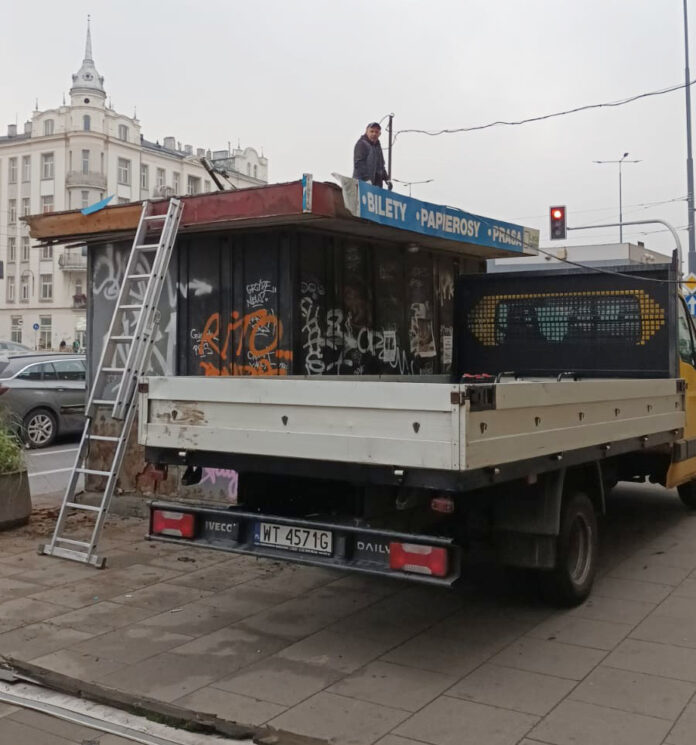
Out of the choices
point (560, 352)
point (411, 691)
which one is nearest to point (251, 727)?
point (411, 691)

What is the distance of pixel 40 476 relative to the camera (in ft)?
Answer: 37.1

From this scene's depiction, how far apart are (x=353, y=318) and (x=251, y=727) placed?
5319 mm

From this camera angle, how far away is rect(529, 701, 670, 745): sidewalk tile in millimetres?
3820

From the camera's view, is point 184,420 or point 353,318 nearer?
point 184,420

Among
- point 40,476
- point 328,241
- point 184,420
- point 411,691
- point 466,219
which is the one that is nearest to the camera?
point 411,691

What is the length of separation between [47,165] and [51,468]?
63.8 meters

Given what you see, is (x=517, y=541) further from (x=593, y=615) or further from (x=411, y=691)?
(x=411, y=691)

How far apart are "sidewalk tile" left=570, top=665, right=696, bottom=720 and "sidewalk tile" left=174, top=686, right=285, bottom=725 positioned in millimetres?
1604

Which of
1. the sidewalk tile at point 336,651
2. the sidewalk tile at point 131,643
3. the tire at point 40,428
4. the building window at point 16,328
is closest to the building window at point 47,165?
the building window at point 16,328

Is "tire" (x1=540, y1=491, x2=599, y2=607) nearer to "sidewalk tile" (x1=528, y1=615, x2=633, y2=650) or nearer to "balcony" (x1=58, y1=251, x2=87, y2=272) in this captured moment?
"sidewalk tile" (x1=528, y1=615, x2=633, y2=650)

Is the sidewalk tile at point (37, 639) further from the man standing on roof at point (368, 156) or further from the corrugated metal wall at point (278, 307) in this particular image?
the man standing on roof at point (368, 156)

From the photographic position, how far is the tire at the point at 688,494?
361 inches

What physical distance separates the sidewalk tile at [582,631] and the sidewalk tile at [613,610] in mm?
87

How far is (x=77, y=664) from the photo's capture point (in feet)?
15.7
